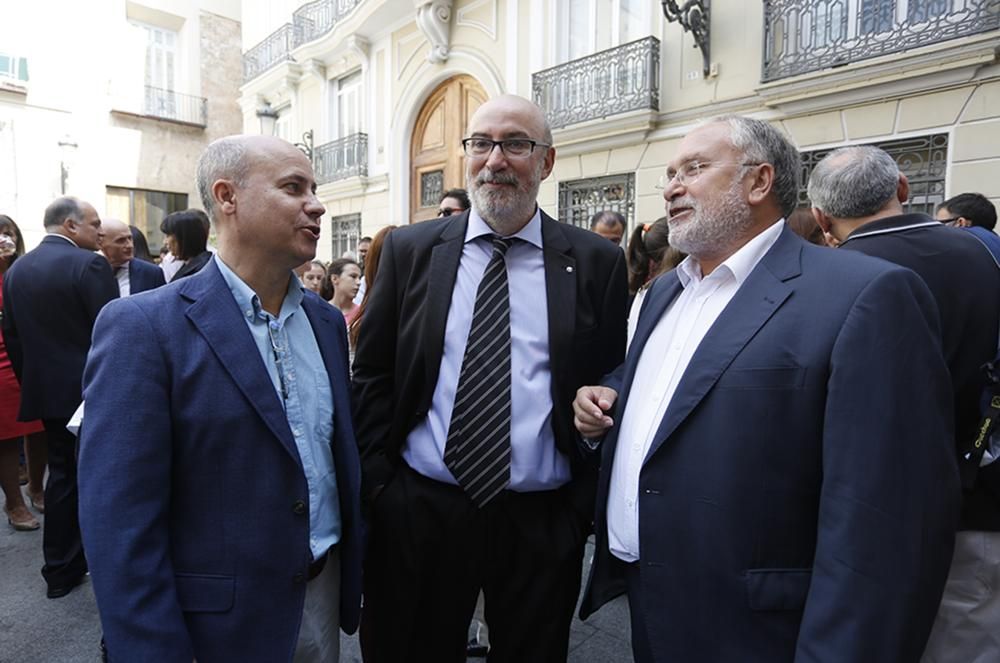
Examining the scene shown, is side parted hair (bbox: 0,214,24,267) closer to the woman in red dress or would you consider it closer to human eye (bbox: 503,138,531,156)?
the woman in red dress

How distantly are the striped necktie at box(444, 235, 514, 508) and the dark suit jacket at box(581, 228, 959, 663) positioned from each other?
53cm

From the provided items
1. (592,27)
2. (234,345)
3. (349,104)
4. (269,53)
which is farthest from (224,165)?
(269,53)

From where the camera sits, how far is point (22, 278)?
366 centimetres

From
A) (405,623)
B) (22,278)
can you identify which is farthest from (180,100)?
(405,623)

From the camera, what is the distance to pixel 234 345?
57.9 inches

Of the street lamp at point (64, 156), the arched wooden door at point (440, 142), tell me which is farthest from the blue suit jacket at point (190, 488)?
the street lamp at point (64, 156)

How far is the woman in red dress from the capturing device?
4.12 m

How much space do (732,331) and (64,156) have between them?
1917cm

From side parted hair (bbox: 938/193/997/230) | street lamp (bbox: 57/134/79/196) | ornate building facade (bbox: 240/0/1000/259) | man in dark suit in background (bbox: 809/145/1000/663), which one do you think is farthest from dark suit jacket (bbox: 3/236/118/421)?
street lamp (bbox: 57/134/79/196)

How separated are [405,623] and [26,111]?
18.7 m

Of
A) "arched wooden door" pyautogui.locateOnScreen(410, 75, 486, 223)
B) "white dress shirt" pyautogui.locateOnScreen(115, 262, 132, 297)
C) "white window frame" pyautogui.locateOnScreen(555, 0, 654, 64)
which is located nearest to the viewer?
"white dress shirt" pyautogui.locateOnScreen(115, 262, 132, 297)

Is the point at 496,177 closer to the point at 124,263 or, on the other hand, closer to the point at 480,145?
the point at 480,145

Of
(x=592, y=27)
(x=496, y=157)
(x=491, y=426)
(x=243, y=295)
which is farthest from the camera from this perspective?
(x=592, y=27)

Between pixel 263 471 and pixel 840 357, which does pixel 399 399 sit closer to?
pixel 263 471
